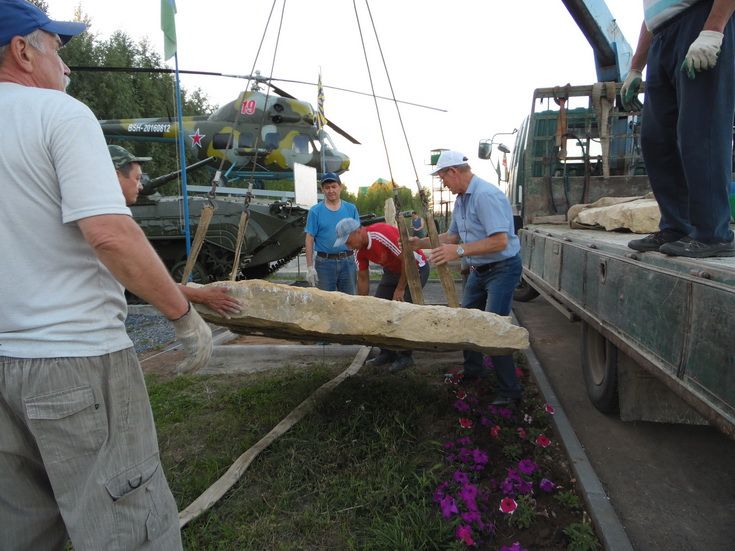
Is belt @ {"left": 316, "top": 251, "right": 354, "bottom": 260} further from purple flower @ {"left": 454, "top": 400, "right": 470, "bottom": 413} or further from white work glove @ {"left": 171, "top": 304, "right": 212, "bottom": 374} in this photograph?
white work glove @ {"left": 171, "top": 304, "right": 212, "bottom": 374}

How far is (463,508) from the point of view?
101 inches

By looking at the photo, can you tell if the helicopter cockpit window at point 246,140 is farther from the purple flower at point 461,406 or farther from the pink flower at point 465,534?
the pink flower at point 465,534

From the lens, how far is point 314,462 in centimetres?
309

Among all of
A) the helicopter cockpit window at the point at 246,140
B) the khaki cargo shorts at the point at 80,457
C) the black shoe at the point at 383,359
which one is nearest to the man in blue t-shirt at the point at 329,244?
the black shoe at the point at 383,359

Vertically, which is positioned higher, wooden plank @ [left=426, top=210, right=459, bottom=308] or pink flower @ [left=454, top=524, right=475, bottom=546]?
wooden plank @ [left=426, top=210, right=459, bottom=308]

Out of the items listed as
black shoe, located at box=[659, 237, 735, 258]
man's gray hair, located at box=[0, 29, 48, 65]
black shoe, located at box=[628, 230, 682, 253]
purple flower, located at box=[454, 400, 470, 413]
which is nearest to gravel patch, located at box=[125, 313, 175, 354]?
purple flower, located at box=[454, 400, 470, 413]

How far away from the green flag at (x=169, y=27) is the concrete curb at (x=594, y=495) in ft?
19.2

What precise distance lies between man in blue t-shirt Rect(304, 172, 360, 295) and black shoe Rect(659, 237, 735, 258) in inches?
144

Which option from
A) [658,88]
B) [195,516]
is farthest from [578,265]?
[195,516]

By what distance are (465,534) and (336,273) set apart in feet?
11.9

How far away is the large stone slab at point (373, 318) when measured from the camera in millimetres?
2926

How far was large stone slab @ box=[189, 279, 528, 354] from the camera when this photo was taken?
293cm

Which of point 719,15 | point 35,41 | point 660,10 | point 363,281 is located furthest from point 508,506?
point 363,281

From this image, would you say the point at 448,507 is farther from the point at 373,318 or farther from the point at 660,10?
the point at 660,10
